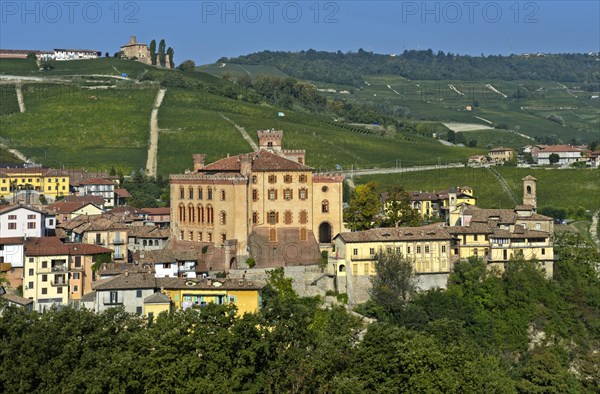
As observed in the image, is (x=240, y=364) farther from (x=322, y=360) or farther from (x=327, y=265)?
(x=327, y=265)

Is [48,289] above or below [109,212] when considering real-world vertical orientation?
below

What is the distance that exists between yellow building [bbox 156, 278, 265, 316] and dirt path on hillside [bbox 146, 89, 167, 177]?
218 ft

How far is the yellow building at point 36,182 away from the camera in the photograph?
373 feet

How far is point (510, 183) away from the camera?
412 ft

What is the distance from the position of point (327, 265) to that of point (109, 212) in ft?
96.9

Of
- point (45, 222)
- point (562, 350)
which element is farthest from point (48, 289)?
point (562, 350)

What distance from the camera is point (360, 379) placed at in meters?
52.9

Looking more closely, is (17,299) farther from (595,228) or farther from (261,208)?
(595,228)

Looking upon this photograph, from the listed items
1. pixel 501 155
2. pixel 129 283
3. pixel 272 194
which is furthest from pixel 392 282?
pixel 501 155

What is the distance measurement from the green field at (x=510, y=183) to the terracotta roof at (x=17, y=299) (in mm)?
57546

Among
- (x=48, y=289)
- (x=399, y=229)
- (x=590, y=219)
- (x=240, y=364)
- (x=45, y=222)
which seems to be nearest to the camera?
(x=240, y=364)

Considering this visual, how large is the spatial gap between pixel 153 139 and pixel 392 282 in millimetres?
81687

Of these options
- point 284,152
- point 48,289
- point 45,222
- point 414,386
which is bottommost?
point 414,386

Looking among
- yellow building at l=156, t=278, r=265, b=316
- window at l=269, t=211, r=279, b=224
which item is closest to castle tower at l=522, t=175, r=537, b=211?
window at l=269, t=211, r=279, b=224
